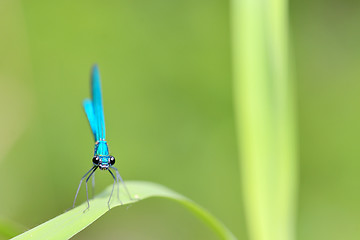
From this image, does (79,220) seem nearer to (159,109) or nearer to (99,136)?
(99,136)

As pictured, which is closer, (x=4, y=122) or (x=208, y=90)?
(x=4, y=122)

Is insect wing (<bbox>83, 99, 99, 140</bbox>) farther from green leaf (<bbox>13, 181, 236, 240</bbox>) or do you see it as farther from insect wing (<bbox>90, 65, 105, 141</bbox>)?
green leaf (<bbox>13, 181, 236, 240</bbox>)

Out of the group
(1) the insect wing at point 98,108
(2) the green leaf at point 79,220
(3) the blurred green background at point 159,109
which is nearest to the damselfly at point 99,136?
(1) the insect wing at point 98,108

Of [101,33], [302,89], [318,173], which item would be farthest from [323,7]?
[101,33]

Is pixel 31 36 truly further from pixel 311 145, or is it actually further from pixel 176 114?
pixel 311 145

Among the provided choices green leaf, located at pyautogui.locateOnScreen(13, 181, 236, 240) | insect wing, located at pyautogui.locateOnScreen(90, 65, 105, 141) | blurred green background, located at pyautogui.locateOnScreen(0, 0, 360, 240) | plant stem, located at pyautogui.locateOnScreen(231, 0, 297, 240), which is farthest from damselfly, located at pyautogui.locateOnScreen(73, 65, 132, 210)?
blurred green background, located at pyautogui.locateOnScreen(0, 0, 360, 240)

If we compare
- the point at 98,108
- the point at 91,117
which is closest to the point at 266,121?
the point at 98,108

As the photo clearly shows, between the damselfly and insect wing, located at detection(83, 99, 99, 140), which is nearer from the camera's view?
the damselfly

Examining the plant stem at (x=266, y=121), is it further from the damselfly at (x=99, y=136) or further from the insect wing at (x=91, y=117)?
the insect wing at (x=91, y=117)
